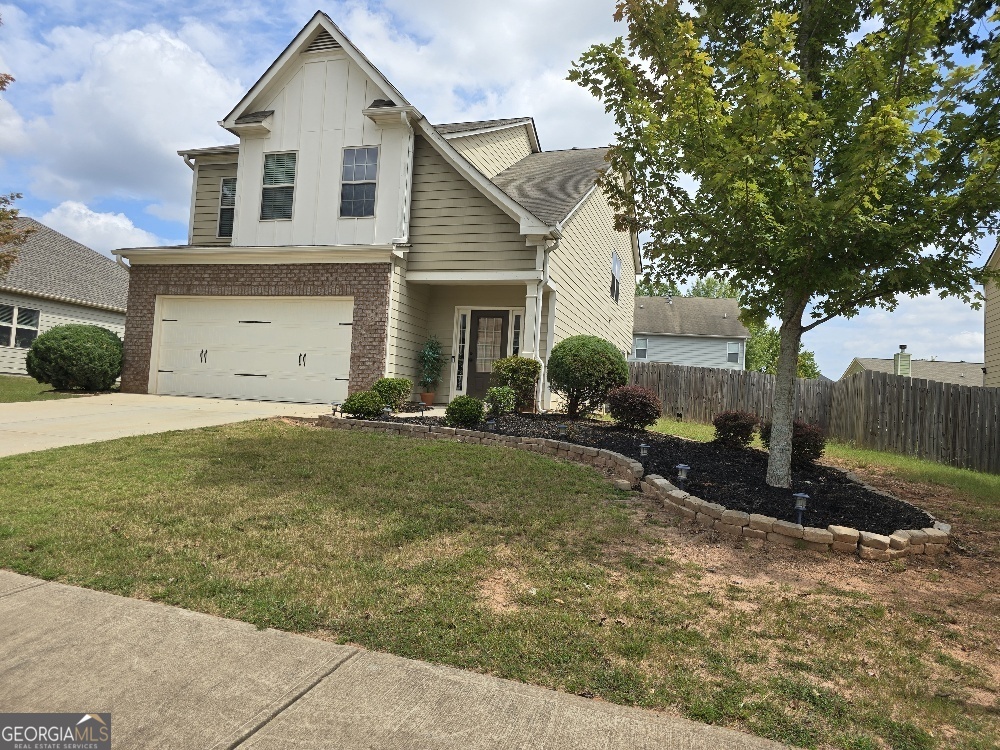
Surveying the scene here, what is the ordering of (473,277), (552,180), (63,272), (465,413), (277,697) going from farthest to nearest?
(63,272), (552,180), (473,277), (465,413), (277,697)

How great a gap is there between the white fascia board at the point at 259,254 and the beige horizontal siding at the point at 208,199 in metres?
0.82

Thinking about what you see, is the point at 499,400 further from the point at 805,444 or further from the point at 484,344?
the point at 805,444

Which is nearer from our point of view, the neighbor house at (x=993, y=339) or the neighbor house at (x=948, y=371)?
the neighbor house at (x=993, y=339)

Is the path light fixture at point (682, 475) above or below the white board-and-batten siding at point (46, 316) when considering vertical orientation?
below

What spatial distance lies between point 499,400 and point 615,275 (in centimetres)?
1135

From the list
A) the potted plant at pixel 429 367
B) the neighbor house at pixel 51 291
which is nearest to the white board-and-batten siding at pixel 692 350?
the potted plant at pixel 429 367

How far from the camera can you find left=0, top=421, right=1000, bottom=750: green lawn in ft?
8.96

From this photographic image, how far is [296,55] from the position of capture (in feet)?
45.4

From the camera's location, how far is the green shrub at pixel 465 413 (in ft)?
30.8

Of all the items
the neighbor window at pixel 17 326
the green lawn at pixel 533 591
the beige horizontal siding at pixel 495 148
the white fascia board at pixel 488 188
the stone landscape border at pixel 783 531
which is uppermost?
the beige horizontal siding at pixel 495 148

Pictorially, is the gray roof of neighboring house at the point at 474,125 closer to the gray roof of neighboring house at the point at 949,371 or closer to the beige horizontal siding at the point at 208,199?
the beige horizontal siding at the point at 208,199

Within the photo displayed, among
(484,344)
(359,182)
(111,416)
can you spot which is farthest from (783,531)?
(359,182)

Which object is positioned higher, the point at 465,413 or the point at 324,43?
the point at 324,43

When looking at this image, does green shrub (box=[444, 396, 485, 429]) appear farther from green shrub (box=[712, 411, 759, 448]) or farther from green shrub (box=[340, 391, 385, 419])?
green shrub (box=[712, 411, 759, 448])
